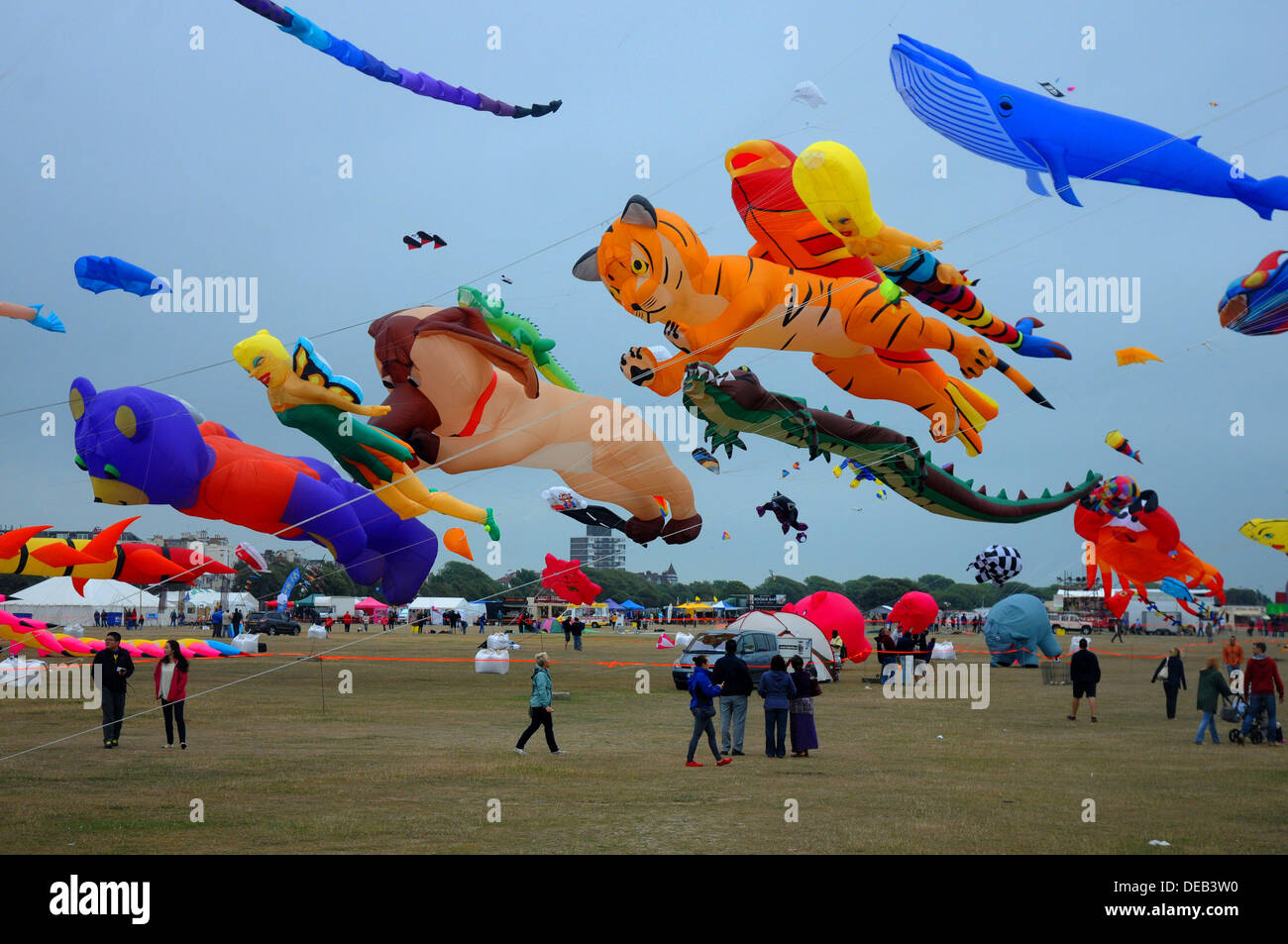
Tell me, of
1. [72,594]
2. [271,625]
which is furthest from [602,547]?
Answer: [72,594]

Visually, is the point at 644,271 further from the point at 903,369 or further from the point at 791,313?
the point at 903,369

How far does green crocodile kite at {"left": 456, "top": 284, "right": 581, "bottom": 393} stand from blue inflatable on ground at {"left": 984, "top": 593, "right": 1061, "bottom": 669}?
1880 cm

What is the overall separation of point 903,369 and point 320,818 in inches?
456

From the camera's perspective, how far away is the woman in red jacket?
47.3 ft

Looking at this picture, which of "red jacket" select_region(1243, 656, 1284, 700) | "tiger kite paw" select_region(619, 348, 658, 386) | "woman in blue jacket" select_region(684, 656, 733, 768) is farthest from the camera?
"red jacket" select_region(1243, 656, 1284, 700)

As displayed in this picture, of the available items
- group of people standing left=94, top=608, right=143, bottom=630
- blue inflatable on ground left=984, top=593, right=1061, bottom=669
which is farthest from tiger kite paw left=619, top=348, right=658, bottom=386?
group of people standing left=94, top=608, right=143, bottom=630

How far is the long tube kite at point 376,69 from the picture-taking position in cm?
1243

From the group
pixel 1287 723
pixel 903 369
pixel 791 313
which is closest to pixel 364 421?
pixel 791 313

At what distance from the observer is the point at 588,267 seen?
1598 centimetres

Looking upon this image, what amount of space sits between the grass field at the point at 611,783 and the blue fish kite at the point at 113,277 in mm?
6506

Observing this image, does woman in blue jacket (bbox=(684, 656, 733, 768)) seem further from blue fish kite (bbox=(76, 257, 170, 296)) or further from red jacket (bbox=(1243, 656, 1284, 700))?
blue fish kite (bbox=(76, 257, 170, 296))

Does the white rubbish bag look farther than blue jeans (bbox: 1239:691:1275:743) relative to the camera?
Yes

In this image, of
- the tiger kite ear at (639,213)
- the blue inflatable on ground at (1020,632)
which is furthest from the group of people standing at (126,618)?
the tiger kite ear at (639,213)
